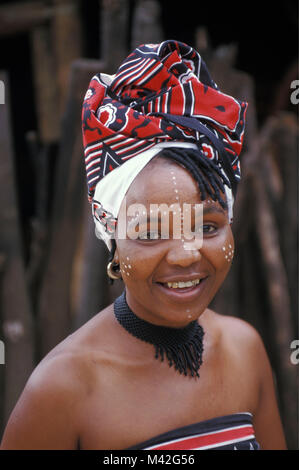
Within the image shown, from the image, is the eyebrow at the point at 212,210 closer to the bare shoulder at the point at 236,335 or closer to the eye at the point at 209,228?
the eye at the point at 209,228

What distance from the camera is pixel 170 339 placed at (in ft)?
4.72

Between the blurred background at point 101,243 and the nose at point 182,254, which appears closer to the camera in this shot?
the nose at point 182,254

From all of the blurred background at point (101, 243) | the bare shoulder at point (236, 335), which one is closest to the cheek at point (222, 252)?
the bare shoulder at point (236, 335)

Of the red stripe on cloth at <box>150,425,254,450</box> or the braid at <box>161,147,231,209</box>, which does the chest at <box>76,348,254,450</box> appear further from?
the braid at <box>161,147,231,209</box>

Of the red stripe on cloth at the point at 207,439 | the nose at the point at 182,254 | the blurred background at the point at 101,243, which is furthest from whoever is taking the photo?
the blurred background at the point at 101,243

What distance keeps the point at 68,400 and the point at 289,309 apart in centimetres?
162

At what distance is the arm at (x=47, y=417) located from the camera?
1351mm

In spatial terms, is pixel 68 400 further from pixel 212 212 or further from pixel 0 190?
pixel 0 190

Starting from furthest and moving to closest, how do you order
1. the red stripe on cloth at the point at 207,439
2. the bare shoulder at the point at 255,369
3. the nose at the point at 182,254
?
the bare shoulder at the point at 255,369 < the red stripe on cloth at the point at 207,439 < the nose at the point at 182,254

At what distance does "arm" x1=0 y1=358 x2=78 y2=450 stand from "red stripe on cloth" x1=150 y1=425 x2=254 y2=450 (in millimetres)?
231

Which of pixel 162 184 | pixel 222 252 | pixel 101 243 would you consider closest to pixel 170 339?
pixel 222 252

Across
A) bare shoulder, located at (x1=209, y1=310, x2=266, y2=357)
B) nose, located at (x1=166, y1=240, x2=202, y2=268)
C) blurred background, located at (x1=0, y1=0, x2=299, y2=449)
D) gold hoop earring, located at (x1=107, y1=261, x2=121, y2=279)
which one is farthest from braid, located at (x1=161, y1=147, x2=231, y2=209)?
blurred background, located at (x1=0, y1=0, x2=299, y2=449)

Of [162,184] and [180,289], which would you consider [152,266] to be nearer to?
[180,289]

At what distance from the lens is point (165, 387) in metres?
1.42
